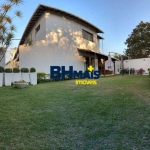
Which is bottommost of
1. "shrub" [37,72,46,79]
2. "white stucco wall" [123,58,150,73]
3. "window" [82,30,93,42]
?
"shrub" [37,72,46,79]

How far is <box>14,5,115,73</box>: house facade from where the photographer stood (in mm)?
14773

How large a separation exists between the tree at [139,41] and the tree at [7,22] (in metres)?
24.9

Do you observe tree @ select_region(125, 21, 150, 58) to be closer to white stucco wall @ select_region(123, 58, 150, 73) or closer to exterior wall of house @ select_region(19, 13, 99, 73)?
white stucco wall @ select_region(123, 58, 150, 73)

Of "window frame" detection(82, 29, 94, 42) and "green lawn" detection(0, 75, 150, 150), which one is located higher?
"window frame" detection(82, 29, 94, 42)

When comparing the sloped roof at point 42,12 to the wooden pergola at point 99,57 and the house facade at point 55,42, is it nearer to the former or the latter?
the house facade at point 55,42

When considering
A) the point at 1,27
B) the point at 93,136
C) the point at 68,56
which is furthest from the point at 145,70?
the point at 93,136

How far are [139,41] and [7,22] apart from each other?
25.8 meters

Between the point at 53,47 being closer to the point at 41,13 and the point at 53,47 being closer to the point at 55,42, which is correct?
the point at 55,42

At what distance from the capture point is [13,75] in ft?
35.6

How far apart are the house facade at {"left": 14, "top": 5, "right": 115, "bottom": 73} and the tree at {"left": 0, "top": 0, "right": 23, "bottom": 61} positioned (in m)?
4.43

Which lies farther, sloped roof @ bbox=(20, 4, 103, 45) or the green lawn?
sloped roof @ bbox=(20, 4, 103, 45)

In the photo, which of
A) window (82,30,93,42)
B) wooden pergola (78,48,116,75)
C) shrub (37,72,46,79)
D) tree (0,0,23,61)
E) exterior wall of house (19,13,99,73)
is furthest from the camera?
window (82,30,93,42)

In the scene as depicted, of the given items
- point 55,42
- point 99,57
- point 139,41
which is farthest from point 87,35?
point 139,41

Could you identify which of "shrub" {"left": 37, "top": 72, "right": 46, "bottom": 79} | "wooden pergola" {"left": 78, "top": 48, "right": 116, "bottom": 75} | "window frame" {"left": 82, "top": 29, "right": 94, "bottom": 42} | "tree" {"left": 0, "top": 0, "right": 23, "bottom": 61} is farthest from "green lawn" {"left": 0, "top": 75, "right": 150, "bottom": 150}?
"window frame" {"left": 82, "top": 29, "right": 94, "bottom": 42}
